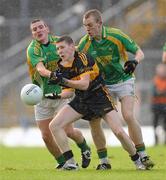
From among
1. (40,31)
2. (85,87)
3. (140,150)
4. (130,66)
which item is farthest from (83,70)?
(140,150)

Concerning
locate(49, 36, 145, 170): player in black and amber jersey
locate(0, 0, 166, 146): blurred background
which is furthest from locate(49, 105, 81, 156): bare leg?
locate(0, 0, 166, 146): blurred background

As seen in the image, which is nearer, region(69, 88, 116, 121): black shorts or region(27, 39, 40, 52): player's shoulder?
region(69, 88, 116, 121): black shorts

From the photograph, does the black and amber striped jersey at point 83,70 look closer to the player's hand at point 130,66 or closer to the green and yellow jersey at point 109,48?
the player's hand at point 130,66

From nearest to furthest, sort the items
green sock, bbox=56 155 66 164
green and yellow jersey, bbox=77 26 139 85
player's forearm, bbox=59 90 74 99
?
player's forearm, bbox=59 90 74 99, green and yellow jersey, bbox=77 26 139 85, green sock, bbox=56 155 66 164

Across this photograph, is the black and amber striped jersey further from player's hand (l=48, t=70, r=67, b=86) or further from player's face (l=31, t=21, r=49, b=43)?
player's face (l=31, t=21, r=49, b=43)

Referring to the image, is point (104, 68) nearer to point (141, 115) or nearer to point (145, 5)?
point (141, 115)

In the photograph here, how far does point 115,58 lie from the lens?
36.5ft

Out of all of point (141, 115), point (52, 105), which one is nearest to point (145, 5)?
point (141, 115)

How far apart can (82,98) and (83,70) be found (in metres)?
0.36

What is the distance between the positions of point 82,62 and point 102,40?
67cm

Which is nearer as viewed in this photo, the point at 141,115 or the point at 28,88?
the point at 28,88

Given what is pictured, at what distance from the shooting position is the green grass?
976 centimetres

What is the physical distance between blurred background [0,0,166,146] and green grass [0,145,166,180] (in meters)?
4.84

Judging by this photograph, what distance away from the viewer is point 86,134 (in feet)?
66.2
